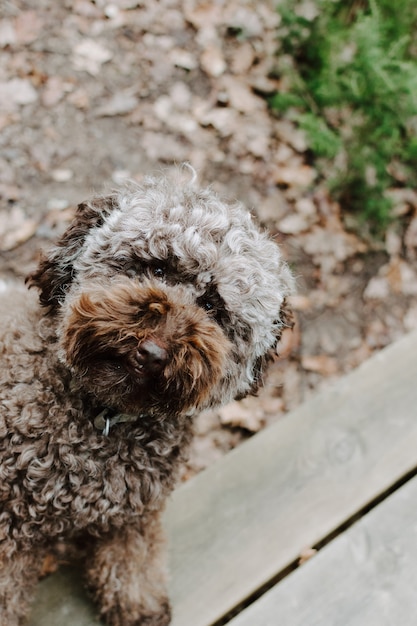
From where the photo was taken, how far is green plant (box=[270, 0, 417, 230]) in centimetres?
348

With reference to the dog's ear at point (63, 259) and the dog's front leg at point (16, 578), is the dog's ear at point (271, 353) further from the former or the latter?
the dog's front leg at point (16, 578)

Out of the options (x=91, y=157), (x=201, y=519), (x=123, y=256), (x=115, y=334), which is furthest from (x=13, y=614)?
(x=91, y=157)

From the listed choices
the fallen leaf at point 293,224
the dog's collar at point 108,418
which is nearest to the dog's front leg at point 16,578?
the dog's collar at point 108,418

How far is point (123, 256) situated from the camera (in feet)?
6.68

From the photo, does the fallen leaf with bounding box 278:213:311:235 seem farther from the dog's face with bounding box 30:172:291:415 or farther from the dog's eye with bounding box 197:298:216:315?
the dog's eye with bounding box 197:298:216:315

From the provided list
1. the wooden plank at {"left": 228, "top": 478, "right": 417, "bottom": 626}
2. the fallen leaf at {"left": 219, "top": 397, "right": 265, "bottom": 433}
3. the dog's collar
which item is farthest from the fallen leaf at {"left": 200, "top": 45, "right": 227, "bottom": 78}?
the wooden plank at {"left": 228, "top": 478, "right": 417, "bottom": 626}

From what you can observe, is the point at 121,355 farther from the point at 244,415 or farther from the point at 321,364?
the point at 321,364

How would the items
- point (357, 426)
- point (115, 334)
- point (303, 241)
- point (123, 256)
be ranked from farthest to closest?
point (303, 241) → point (357, 426) → point (123, 256) → point (115, 334)

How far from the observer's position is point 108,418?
2.09 m

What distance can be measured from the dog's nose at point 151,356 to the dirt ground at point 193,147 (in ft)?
4.49

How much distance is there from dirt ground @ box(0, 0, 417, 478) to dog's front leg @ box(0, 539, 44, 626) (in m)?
1.24

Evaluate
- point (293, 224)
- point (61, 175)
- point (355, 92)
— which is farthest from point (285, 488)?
point (355, 92)

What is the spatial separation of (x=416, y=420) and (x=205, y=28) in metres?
2.87

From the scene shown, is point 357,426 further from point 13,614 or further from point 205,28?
point 205,28
